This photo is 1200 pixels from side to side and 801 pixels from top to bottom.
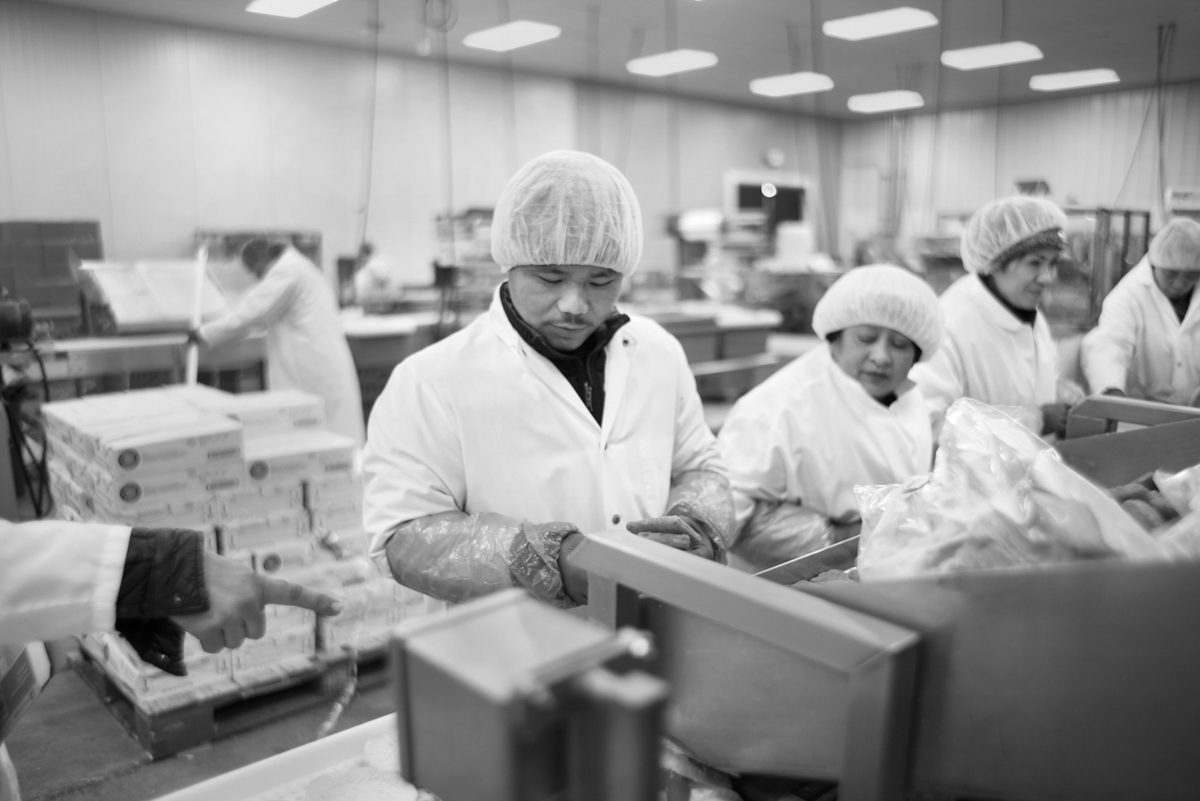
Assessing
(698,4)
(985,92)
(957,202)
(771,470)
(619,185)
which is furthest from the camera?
→ (957,202)

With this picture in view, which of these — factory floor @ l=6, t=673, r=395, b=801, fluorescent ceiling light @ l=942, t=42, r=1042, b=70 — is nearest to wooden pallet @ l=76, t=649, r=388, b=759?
factory floor @ l=6, t=673, r=395, b=801

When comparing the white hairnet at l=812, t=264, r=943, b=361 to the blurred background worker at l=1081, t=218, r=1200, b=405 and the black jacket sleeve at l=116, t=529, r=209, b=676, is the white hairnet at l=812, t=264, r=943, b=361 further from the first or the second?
the black jacket sleeve at l=116, t=529, r=209, b=676

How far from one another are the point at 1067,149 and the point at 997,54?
511 millimetres

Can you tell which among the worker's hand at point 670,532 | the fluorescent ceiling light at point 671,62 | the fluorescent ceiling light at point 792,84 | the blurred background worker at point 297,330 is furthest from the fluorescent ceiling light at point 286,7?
the worker's hand at point 670,532

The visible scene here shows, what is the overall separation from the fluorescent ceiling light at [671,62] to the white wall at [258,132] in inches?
50.3

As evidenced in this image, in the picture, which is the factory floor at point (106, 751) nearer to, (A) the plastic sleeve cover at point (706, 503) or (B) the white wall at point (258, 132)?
(A) the plastic sleeve cover at point (706, 503)

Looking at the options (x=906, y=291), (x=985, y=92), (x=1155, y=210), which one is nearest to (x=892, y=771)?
(x=906, y=291)

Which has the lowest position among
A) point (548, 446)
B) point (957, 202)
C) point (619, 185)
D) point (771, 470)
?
point (771, 470)

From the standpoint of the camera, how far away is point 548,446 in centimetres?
135

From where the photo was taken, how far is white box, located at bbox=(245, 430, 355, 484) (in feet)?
7.80

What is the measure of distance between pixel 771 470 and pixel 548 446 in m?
0.63

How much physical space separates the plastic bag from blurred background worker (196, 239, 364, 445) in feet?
12.6

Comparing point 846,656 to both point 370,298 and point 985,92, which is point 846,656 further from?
point 370,298

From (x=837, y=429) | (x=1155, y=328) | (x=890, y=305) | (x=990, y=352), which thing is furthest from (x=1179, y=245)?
(x=837, y=429)
